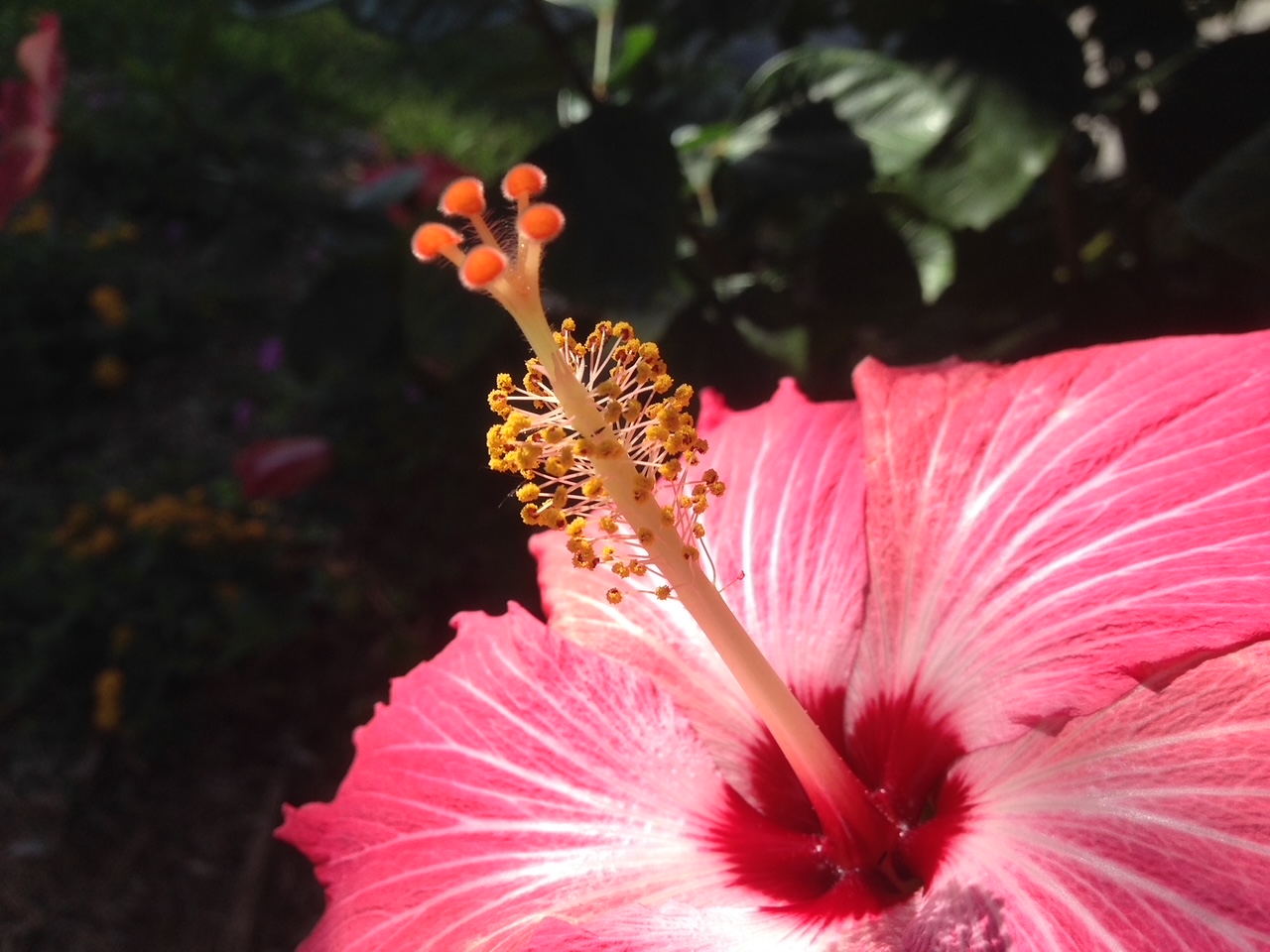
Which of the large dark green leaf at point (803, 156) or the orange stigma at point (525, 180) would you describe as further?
the large dark green leaf at point (803, 156)

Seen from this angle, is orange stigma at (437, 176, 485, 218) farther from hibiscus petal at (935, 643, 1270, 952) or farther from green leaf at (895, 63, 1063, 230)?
green leaf at (895, 63, 1063, 230)

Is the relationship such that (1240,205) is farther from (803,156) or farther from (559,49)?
(559,49)

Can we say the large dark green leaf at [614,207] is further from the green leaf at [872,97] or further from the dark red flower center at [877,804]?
the dark red flower center at [877,804]

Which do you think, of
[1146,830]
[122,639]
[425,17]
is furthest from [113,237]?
[1146,830]

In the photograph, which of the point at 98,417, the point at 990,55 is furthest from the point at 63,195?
the point at 990,55

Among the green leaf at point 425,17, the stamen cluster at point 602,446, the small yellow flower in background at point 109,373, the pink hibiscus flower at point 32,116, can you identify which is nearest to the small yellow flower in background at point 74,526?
the small yellow flower in background at point 109,373

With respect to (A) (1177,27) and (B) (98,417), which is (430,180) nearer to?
(A) (1177,27)

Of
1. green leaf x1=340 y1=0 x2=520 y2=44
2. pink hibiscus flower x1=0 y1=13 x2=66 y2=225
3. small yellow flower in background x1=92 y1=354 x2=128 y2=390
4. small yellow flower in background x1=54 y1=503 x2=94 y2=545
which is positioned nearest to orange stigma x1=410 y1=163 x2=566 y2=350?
green leaf x1=340 y1=0 x2=520 y2=44
